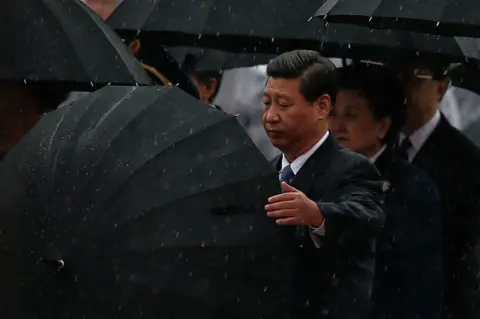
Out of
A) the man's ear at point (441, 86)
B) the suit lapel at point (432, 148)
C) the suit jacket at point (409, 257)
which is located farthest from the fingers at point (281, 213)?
the man's ear at point (441, 86)

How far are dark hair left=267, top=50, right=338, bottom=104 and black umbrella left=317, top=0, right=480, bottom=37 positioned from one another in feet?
1.36

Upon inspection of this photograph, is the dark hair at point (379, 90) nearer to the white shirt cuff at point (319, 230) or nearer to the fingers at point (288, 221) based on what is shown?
the white shirt cuff at point (319, 230)

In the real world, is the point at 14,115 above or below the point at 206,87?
above

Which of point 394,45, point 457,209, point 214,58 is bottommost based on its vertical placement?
point 214,58

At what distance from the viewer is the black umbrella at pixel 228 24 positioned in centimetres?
681

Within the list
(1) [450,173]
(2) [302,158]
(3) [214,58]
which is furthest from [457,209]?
(3) [214,58]

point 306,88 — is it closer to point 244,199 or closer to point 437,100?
point 244,199

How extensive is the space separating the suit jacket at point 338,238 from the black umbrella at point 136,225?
483 mm

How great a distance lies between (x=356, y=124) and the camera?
19.4 ft

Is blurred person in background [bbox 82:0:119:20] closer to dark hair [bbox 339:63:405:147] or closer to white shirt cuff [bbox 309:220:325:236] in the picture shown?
dark hair [bbox 339:63:405:147]

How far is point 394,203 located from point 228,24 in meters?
1.57

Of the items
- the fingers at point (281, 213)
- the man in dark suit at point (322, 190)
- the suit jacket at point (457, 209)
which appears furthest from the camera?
the suit jacket at point (457, 209)

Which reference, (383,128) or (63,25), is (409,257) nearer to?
(383,128)

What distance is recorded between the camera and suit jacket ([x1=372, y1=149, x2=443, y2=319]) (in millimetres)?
5703
